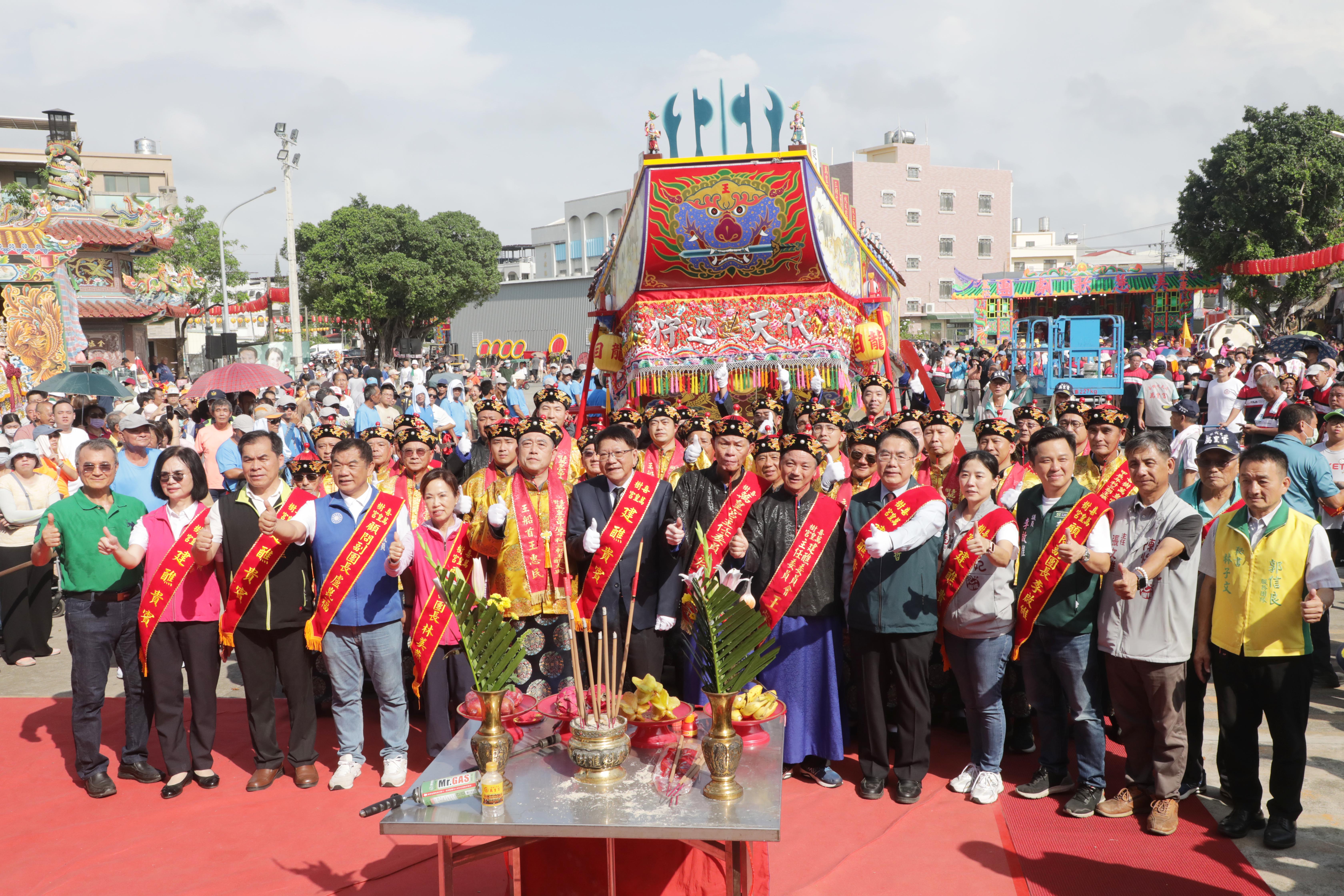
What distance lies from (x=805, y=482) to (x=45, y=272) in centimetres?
1599

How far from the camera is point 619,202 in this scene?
149ft

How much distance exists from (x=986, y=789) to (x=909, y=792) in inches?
12.6

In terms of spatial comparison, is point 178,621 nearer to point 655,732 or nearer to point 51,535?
point 51,535

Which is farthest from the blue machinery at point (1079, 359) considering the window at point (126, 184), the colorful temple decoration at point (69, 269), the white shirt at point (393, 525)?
the window at point (126, 184)

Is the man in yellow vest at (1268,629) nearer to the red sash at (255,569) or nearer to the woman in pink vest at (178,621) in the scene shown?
the red sash at (255,569)

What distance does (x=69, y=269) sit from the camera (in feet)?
74.5

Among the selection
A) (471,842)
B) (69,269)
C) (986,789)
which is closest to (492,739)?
(471,842)

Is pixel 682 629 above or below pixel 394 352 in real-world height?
below

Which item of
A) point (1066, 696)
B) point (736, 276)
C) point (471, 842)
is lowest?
point (471, 842)

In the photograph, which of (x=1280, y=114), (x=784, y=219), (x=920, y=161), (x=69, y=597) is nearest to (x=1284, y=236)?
(x=1280, y=114)

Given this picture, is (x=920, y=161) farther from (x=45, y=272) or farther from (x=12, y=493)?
(x=12, y=493)

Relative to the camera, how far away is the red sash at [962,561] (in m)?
3.93

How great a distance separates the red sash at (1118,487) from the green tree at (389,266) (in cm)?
3035

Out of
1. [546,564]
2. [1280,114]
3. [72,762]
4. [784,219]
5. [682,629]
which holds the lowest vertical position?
[72,762]
